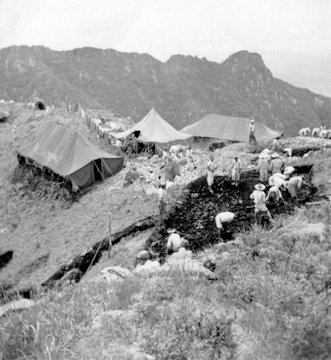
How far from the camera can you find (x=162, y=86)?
515ft

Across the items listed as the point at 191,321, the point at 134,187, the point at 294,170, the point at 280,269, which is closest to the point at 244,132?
Answer: the point at 134,187

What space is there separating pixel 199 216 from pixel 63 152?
1079 cm

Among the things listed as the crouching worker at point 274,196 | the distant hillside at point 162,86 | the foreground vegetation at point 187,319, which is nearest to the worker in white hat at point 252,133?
the crouching worker at point 274,196

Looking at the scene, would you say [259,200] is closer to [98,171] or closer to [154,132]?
[98,171]

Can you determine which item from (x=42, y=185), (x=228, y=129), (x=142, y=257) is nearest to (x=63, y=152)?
(x=42, y=185)

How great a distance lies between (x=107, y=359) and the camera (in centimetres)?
346

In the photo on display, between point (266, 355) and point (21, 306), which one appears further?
point (21, 306)

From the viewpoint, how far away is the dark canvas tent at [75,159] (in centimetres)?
1888

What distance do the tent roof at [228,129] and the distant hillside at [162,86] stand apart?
294 ft

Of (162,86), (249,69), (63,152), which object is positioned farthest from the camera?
(249,69)

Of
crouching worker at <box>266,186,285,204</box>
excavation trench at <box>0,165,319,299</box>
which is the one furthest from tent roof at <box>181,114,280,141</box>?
crouching worker at <box>266,186,285,204</box>

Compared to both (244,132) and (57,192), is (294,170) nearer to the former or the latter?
(57,192)

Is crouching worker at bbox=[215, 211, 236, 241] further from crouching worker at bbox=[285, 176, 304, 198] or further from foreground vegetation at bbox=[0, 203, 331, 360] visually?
foreground vegetation at bbox=[0, 203, 331, 360]

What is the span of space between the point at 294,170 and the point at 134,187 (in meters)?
6.83
